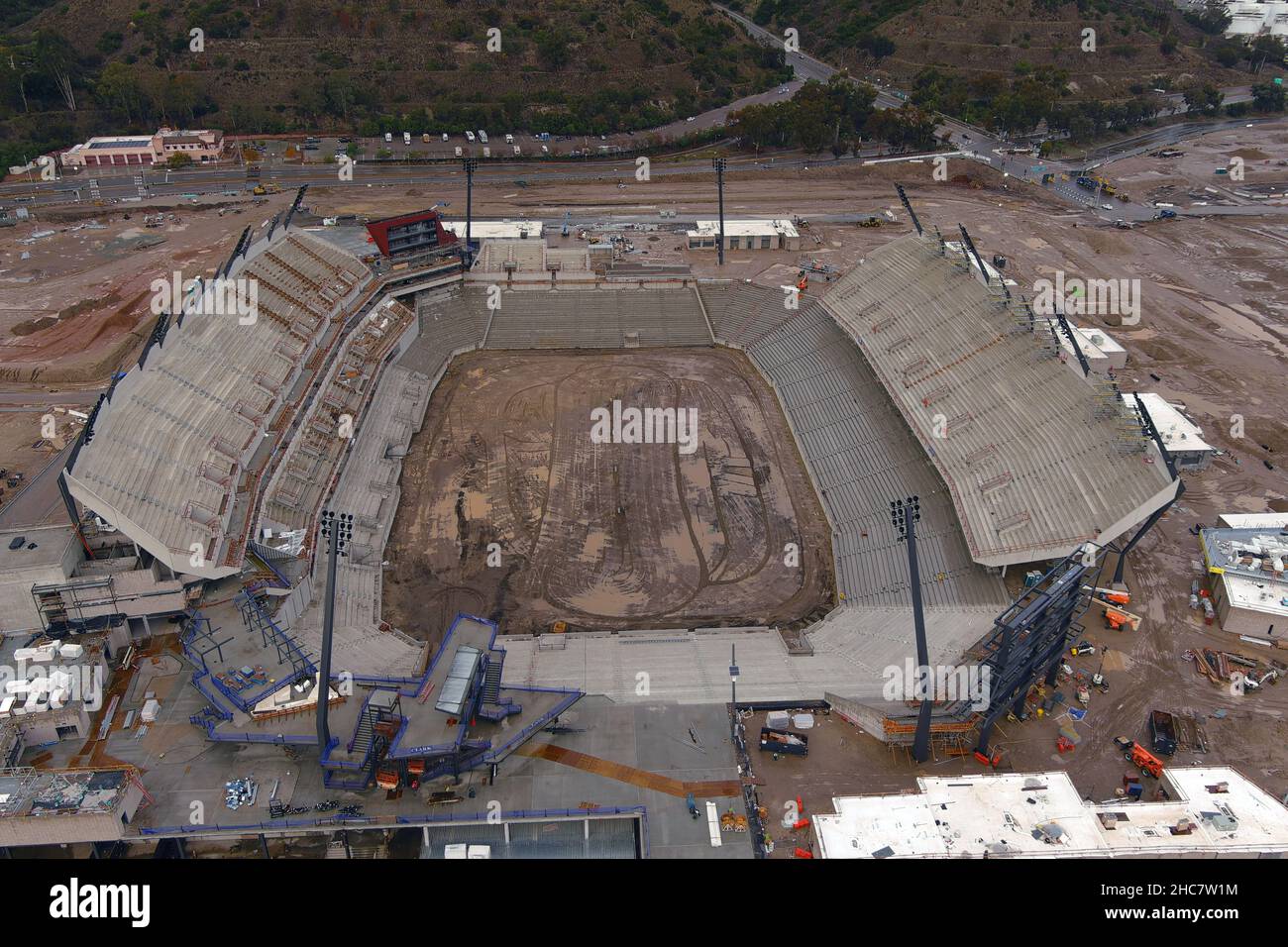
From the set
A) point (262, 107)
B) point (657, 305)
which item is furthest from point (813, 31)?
point (657, 305)

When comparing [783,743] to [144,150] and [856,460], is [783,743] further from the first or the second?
[144,150]

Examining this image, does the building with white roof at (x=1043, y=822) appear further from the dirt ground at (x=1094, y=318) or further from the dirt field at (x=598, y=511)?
the dirt field at (x=598, y=511)

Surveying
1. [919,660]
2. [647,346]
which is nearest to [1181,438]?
[919,660]

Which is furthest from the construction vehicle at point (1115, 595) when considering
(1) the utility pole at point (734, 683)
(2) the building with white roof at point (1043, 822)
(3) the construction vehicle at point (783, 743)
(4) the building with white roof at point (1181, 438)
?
(3) the construction vehicle at point (783, 743)

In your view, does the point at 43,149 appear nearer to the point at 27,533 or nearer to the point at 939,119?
the point at 27,533

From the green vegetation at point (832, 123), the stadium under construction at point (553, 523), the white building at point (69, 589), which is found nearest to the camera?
the stadium under construction at point (553, 523)

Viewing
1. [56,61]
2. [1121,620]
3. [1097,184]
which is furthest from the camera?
[56,61]
